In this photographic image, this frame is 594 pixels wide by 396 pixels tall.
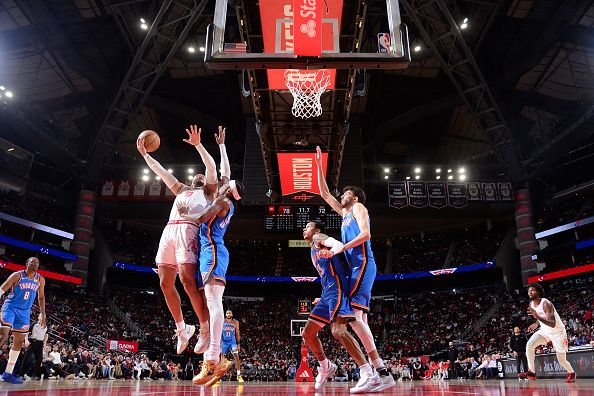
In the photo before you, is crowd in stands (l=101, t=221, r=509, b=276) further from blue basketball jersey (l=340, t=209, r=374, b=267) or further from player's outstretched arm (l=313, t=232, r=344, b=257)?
player's outstretched arm (l=313, t=232, r=344, b=257)

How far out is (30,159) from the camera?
25156 millimetres

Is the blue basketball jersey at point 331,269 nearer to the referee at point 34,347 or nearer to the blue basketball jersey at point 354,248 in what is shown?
the blue basketball jersey at point 354,248

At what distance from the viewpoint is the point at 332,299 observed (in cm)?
471

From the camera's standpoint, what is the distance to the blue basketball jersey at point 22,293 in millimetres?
6465

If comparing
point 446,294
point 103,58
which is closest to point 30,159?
point 103,58

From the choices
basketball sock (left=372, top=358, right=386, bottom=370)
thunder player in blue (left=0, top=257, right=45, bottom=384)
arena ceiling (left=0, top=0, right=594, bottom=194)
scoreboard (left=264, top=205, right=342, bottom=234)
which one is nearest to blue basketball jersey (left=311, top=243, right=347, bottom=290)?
basketball sock (left=372, top=358, right=386, bottom=370)

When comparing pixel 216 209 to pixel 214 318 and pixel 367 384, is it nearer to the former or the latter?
pixel 214 318

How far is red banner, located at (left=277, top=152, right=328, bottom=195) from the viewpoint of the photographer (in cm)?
1588

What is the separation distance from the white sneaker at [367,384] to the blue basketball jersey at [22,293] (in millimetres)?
5012

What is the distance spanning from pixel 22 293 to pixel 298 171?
11524 millimetres

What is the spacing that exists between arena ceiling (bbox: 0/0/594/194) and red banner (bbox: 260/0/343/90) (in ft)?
26.5

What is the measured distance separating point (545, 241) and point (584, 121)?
8.55 metres

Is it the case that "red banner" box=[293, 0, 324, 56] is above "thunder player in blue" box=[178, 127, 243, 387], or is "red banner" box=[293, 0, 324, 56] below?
above

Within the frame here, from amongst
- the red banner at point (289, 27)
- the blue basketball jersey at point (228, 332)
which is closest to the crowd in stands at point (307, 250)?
the blue basketball jersey at point (228, 332)
